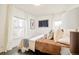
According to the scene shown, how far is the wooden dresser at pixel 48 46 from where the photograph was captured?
161cm

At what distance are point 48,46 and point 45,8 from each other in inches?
23.7

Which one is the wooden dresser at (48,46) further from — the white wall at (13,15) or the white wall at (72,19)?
the white wall at (72,19)

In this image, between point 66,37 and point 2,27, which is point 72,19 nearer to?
point 66,37

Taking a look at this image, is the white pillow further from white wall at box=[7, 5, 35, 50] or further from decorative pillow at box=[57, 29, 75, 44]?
white wall at box=[7, 5, 35, 50]

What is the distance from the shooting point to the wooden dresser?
1609 mm

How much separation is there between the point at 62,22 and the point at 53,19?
6.0 inches

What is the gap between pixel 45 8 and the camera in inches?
66.7

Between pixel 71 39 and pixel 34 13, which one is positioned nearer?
pixel 71 39

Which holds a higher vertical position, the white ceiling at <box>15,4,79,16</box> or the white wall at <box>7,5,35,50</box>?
the white ceiling at <box>15,4,79,16</box>

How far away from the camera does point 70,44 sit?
160 centimetres

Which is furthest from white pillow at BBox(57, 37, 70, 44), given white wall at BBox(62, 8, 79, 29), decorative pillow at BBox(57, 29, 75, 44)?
white wall at BBox(62, 8, 79, 29)

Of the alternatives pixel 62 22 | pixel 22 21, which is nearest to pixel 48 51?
pixel 62 22

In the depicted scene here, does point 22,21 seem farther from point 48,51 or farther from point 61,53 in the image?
point 61,53

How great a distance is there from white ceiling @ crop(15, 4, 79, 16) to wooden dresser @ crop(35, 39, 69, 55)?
1.47 ft
